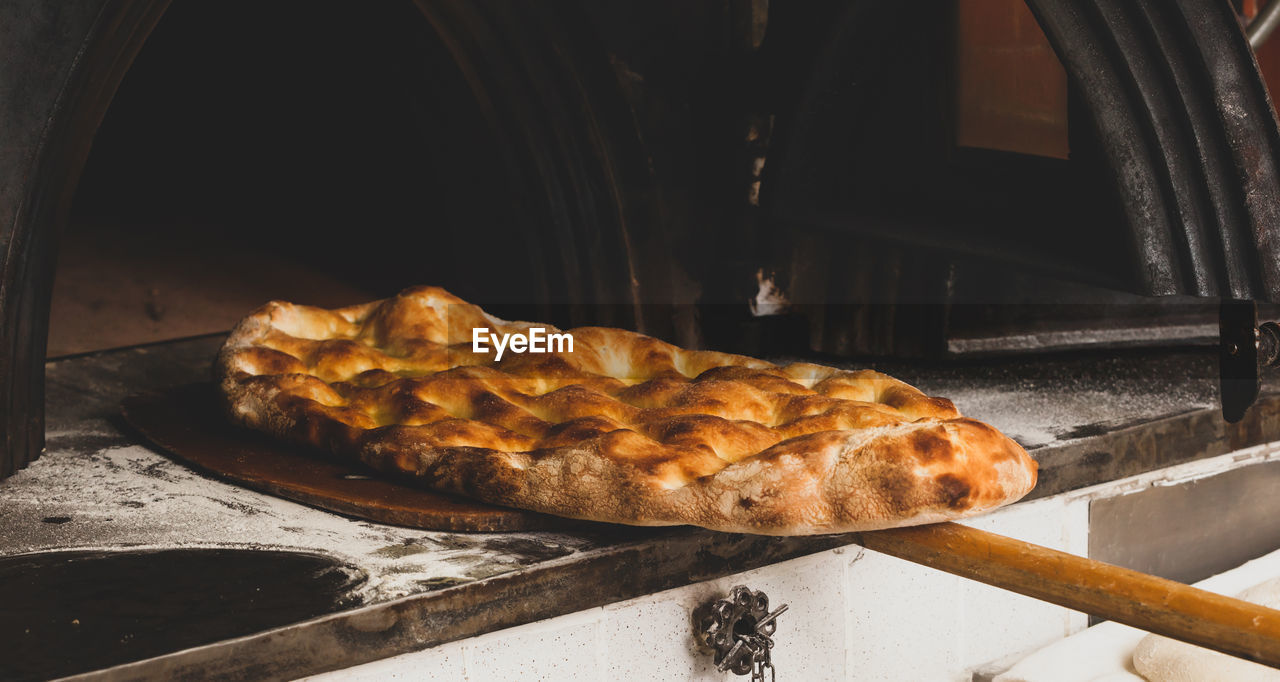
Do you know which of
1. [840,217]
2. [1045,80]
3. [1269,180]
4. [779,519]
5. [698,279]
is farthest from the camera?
[698,279]

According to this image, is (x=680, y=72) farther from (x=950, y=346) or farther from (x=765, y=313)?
(x=950, y=346)

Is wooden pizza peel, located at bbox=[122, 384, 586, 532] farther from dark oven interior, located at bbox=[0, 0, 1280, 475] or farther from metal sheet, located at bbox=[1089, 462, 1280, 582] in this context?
metal sheet, located at bbox=[1089, 462, 1280, 582]

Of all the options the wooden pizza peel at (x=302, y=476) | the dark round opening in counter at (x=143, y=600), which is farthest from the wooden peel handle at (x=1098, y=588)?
the dark round opening in counter at (x=143, y=600)

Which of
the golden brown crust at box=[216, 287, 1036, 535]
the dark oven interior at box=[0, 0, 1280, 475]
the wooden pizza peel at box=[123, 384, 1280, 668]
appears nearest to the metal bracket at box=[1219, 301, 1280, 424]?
the dark oven interior at box=[0, 0, 1280, 475]

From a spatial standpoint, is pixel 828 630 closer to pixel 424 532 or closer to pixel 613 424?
pixel 613 424

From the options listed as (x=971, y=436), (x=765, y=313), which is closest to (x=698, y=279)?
(x=765, y=313)

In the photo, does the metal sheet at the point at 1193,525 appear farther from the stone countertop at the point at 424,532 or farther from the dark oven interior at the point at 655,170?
the dark oven interior at the point at 655,170

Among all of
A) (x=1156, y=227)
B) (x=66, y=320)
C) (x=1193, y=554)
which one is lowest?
(x=1193, y=554)
